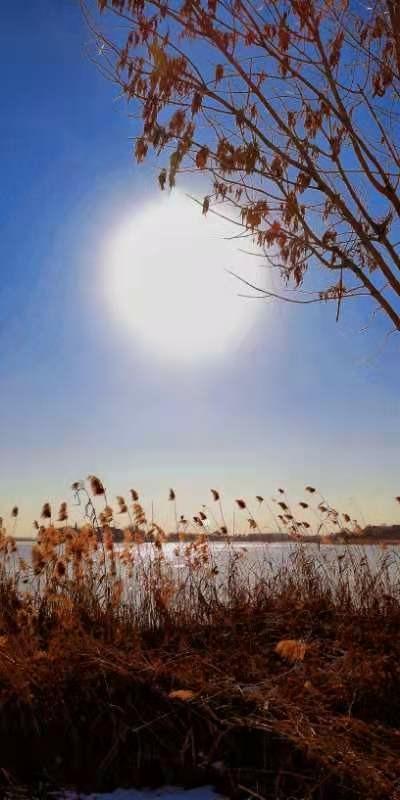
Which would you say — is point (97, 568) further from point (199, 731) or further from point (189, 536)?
point (199, 731)

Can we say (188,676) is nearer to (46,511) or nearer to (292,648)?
(292,648)

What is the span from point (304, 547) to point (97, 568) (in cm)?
238

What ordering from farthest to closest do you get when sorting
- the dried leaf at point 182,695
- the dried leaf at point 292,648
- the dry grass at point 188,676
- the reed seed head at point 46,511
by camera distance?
the reed seed head at point 46,511 < the dried leaf at point 292,648 < the dried leaf at point 182,695 < the dry grass at point 188,676

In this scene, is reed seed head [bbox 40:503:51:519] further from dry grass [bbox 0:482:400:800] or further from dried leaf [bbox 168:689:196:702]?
dried leaf [bbox 168:689:196:702]

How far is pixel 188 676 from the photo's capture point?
420 cm

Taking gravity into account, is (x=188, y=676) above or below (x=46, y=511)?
below

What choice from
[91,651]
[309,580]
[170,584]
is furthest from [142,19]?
[309,580]

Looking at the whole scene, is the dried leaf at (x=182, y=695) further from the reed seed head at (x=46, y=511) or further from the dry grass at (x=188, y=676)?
the reed seed head at (x=46, y=511)

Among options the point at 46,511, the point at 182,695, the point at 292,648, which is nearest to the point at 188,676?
the point at 182,695

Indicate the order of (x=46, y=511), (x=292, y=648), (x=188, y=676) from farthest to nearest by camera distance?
(x=46, y=511) < (x=292, y=648) < (x=188, y=676)

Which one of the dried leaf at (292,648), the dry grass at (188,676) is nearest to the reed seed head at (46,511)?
the dry grass at (188,676)

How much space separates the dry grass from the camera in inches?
139

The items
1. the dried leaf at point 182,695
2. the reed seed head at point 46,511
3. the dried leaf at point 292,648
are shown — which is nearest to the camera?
the dried leaf at point 182,695

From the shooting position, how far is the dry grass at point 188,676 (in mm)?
3537
